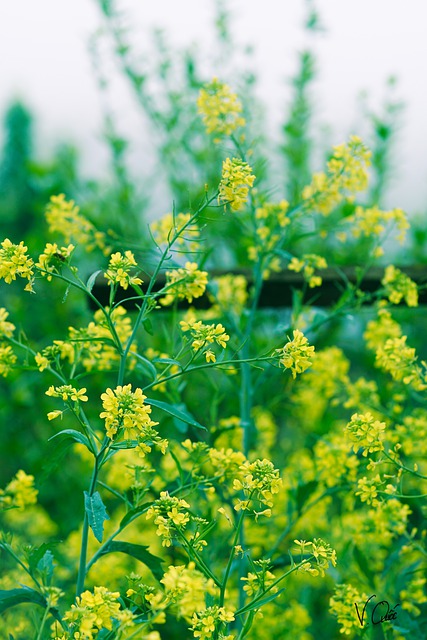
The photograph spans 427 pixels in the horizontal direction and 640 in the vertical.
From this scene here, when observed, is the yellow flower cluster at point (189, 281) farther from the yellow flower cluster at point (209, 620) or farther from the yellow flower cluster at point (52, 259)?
the yellow flower cluster at point (209, 620)

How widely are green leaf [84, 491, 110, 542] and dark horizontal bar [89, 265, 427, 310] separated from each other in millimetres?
762

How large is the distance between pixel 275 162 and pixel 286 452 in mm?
1305

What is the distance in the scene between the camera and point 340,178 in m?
1.68

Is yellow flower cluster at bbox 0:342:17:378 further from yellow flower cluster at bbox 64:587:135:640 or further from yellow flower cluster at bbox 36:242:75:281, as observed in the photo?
yellow flower cluster at bbox 64:587:135:640

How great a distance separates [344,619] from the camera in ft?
4.32

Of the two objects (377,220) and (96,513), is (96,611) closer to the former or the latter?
(96,513)

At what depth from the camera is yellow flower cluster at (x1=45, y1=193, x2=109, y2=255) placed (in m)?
1.80

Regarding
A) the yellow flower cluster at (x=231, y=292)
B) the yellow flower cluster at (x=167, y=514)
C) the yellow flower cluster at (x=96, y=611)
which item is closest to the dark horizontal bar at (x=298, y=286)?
the yellow flower cluster at (x=231, y=292)

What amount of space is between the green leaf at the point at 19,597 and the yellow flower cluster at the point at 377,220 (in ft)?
3.76

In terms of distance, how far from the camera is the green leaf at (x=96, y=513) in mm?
1062

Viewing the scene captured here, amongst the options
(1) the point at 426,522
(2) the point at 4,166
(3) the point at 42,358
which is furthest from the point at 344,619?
(2) the point at 4,166

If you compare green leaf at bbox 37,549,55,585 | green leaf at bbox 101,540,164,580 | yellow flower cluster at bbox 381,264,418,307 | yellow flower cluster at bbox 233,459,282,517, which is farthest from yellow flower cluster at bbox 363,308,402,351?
green leaf at bbox 37,549,55,585

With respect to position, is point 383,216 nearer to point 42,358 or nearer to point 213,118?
point 213,118

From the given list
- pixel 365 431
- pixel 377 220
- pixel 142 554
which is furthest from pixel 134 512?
pixel 377 220
